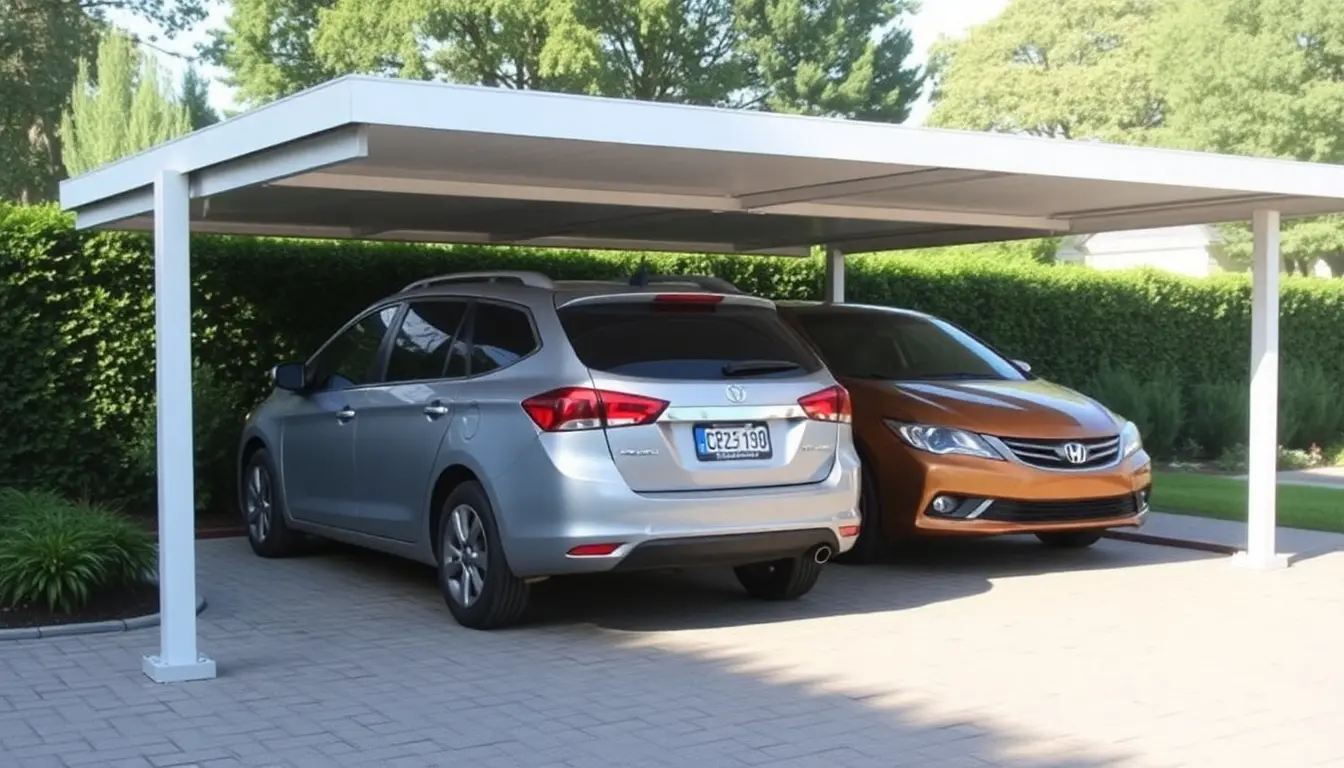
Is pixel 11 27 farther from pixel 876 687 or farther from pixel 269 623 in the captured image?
pixel 876 687

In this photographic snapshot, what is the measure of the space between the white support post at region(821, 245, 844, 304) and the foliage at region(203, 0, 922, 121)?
2239 centimetres

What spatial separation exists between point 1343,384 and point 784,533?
16.8 metres

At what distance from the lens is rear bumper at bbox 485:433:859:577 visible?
22.9 feet

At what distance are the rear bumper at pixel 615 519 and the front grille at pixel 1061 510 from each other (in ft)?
6.63

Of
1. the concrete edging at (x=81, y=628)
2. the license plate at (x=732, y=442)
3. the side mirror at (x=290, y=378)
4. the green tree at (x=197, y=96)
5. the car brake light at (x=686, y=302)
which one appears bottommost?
the concrete edging at (x=81, y=628)

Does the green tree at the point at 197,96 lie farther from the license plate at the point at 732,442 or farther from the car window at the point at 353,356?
the license plate at the point at 732,442

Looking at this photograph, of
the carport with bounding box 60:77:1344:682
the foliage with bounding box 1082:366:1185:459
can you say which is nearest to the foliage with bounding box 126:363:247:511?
the carport with bounding box 60:77:1344:682

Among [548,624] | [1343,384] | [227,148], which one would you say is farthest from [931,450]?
[1343,384]

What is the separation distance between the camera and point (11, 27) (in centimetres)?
2881

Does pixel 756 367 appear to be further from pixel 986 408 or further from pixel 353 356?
pixel 353 356

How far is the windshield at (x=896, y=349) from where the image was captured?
10.1 m

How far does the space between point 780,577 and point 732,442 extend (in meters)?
1.38

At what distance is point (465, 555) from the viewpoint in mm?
7605

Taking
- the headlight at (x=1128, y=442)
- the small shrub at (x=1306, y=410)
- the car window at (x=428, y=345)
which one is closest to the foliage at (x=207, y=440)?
the car window at (x=428, y=345)
